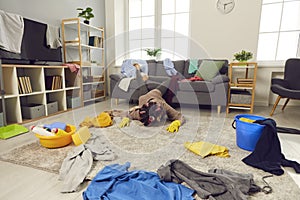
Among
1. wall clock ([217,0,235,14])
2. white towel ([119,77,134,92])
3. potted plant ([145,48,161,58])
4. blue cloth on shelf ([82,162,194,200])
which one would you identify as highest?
→ wall clock ([217,0,235,14])

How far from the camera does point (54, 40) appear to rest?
2457 millimetres

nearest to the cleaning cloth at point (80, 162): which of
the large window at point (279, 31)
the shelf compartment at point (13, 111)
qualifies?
the shelf compartment at point (13, 111)

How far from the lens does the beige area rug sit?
1060 millimetres

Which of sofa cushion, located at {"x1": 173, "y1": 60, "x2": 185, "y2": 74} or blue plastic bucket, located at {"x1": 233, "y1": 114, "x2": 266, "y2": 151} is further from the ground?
sofa cushion, located at {"x1": 173, "y1": 60, "x2": 185, "y2": 74}

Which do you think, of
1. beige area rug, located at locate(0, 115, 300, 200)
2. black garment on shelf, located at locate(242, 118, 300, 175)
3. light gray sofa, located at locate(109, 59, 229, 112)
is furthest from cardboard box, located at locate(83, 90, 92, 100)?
black garment on shelf, located at locate(242, 118, 300, 175)

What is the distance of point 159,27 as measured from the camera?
3.58 m

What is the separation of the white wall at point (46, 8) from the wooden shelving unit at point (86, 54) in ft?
0.51

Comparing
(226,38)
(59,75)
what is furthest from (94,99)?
(226,38)

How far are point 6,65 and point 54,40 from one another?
2.58ft

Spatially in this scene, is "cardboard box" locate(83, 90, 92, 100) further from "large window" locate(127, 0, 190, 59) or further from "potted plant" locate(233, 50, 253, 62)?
"potted plant" locate(233, 50, 253, 62)

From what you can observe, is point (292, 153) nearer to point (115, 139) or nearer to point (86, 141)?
point (115, 139)

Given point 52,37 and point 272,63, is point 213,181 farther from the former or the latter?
point 272,63

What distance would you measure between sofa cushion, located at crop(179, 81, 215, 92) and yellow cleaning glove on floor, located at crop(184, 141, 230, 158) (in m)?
1.21

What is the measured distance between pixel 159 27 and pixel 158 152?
2.82 metres
